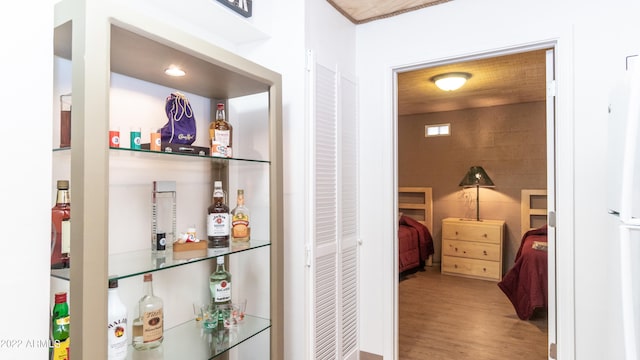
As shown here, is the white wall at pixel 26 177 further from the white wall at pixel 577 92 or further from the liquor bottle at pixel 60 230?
the white wall at pixel 577 92

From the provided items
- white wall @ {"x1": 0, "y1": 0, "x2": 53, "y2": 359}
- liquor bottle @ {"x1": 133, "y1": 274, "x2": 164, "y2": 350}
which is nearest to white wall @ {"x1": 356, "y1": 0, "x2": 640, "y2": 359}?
liquor bottle @ {"x1": 133, "y1": 274, "x2": 164, "y2": 350}

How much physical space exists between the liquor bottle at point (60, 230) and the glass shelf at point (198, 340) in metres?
0.47

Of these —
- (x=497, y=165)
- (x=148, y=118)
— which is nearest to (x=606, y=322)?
(x=148, y=118)

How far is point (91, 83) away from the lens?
38.9 inches

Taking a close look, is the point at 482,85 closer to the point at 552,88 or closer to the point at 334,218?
the point at 552,88

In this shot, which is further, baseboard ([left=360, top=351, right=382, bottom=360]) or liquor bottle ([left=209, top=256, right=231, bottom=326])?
baseboard ([left=360, top=351, right=382, bottom=360])

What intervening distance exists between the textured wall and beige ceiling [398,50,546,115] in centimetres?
21

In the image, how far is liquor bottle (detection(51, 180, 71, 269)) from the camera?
1143 mm

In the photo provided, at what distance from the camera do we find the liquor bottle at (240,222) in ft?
5.51

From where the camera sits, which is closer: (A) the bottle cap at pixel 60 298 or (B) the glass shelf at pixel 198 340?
(A) the bottle cap at pixel 60 298

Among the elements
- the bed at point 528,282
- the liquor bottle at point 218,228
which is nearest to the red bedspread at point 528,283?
the bed at point 528,282

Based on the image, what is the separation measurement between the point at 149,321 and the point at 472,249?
4.62m

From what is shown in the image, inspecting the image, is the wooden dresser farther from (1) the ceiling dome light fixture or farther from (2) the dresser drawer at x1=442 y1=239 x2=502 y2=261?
(1) the ceiling dome light fixture

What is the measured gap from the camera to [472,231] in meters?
5.05
